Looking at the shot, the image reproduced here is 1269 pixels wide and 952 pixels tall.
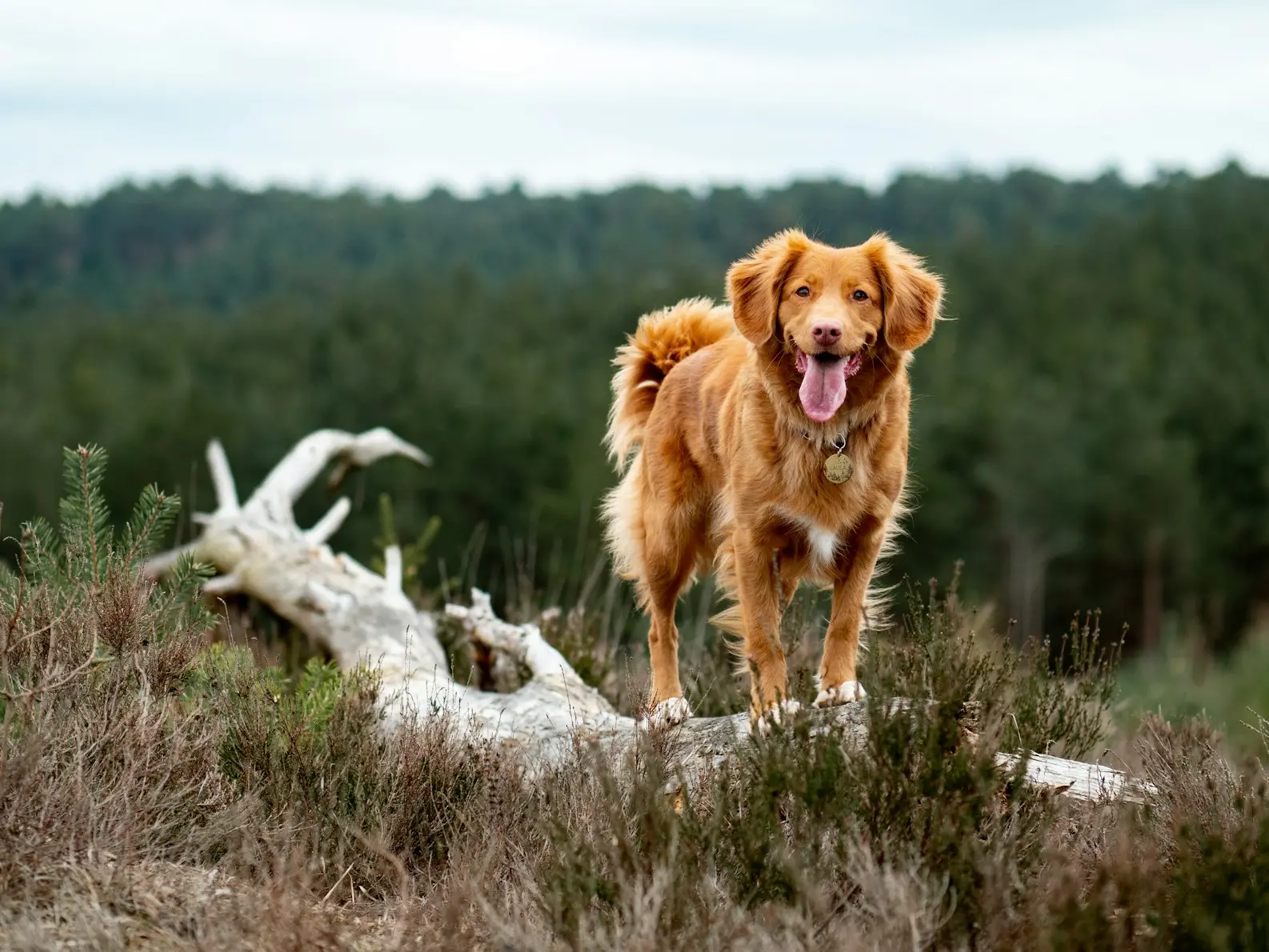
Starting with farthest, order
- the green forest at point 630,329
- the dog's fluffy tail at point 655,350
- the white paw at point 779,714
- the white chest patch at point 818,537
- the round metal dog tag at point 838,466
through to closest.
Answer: the green forest at point 630,329 → the dog's fluffy tail at point 655,350 → the white chest patch at point 818,537 → the round metal dog tag at point 838,466 → the white paw at point 779,714

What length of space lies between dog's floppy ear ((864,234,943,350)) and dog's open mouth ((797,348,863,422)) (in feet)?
0.82

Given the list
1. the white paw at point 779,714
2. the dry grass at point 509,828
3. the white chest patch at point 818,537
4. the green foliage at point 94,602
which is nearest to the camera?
the dry grass at point 509,828

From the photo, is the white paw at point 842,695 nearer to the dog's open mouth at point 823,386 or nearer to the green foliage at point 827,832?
the green foliage at point 827,832

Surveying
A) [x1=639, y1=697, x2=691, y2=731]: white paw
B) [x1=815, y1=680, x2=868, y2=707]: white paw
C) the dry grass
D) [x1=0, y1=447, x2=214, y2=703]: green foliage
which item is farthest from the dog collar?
[x1=0, y1=447, x2=214, y2=703]: green foliage

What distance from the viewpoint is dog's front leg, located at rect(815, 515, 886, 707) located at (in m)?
4.97

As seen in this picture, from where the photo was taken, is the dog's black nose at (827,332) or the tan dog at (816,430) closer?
the dog's black nose at (827,332)

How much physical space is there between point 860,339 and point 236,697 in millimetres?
2384

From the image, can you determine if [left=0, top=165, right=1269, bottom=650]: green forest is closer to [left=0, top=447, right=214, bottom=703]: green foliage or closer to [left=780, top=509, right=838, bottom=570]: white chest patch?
[left=780, top=509, right=838, bottom=570]: white chest patch

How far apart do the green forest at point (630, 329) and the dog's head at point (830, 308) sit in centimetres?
50

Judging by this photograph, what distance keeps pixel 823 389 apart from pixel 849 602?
2.70 ft

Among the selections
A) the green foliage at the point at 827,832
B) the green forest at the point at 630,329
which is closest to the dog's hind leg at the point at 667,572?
the green forest at the point at 630,329

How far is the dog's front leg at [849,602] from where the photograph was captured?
4969 millimetres

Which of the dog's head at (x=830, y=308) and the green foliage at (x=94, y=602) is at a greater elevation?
the dog's head at (x=830, y=308)

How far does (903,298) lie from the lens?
4922mm
